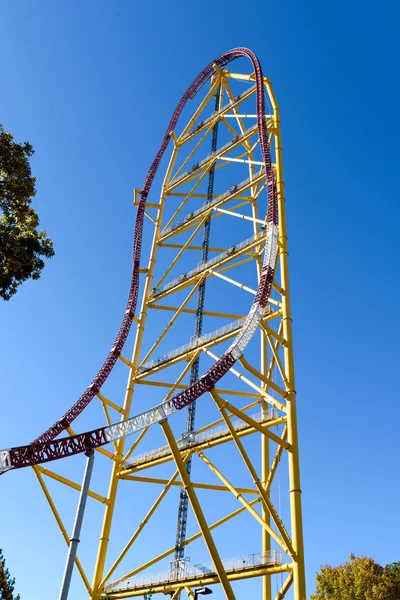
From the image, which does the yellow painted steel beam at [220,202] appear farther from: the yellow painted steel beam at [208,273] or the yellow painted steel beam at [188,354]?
the yellow painted steel beam at [188,354]

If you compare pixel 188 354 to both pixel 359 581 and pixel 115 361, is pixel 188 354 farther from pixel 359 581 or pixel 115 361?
pixel 359 581

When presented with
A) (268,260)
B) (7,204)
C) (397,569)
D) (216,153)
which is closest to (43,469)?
(7,204)

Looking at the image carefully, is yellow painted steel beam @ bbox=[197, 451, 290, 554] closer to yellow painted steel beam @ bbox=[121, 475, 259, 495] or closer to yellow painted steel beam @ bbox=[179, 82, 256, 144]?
yellow painted steel beam @ bbox=[121, 475, 259, 495]

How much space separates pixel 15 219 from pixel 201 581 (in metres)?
9.80

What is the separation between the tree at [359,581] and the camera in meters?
28.8

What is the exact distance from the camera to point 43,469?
54.6 feet

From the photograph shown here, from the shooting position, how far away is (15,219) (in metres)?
14.7

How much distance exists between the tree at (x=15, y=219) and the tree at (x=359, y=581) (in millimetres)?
23809

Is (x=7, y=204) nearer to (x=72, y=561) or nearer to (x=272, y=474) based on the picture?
(x=72, y=561)

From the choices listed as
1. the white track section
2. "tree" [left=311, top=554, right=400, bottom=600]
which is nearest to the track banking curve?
the white track section

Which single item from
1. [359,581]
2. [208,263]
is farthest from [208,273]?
[359,581]

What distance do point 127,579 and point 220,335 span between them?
7.26m

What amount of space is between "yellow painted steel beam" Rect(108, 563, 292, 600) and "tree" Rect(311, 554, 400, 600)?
682 inches

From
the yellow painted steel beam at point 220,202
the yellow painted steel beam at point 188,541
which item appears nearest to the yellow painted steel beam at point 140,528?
the yellow painted steel beam at point 188,541
